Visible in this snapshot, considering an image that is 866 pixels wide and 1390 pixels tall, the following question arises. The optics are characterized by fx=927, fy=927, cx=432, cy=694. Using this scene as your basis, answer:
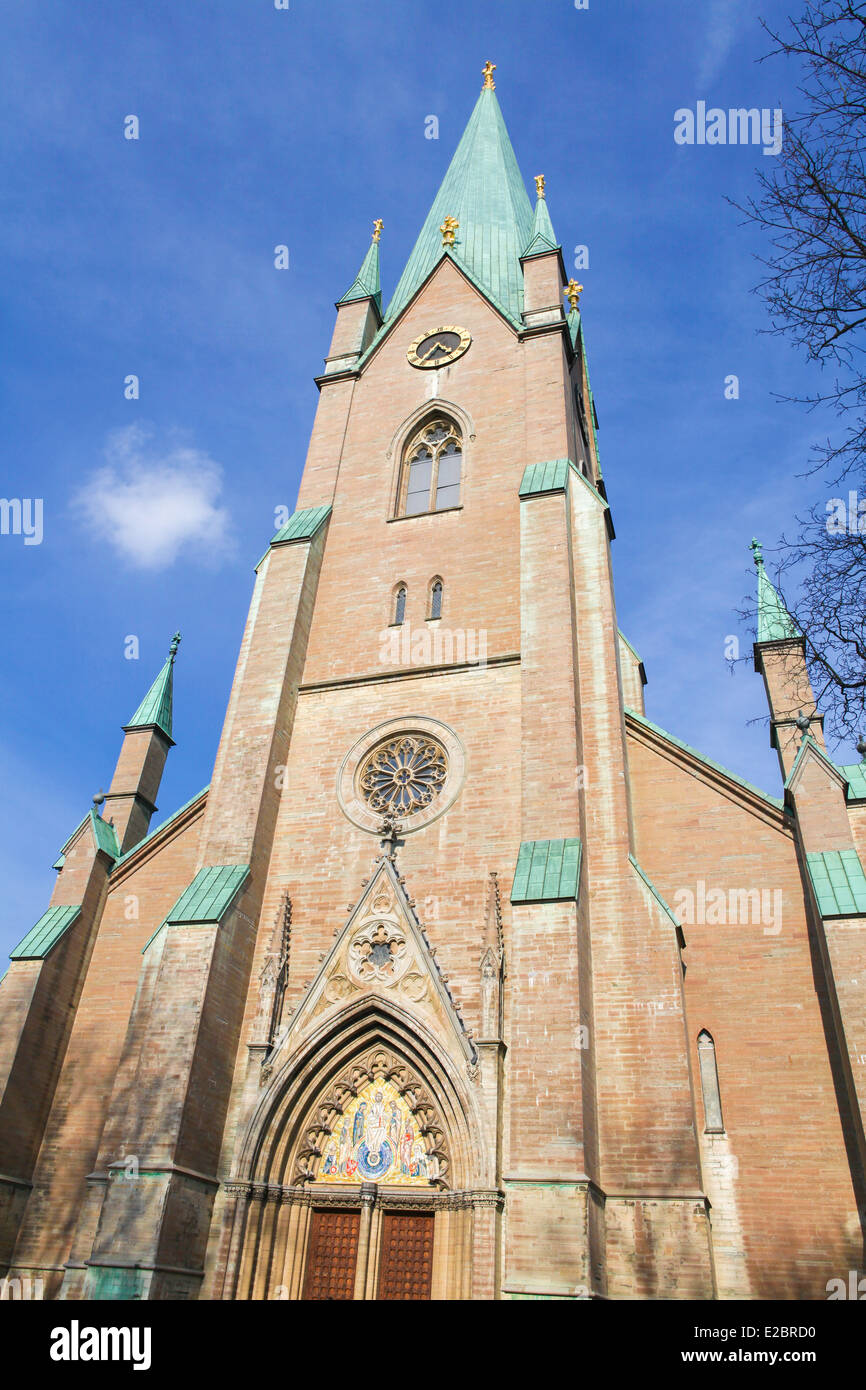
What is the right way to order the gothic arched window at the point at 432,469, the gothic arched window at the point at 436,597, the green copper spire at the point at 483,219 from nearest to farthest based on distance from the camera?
the gothic arched window at the point at 436,597 < the gothic arched window at the point at 432,469 < the green copper spire at the point at 483,219

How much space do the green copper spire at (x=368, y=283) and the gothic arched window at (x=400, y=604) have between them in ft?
33.6

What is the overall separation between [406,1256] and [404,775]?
6.74 m

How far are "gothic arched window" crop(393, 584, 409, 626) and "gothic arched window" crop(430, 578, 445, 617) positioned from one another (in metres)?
0.54

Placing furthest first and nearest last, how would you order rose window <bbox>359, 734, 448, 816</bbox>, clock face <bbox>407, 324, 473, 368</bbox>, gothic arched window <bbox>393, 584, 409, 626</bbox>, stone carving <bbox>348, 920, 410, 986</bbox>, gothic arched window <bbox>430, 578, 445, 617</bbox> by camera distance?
clock face <bbox>407, 324, 473, 368</bbox> → gothic arched window <bbox>393, 584, 409, 626</bbox> → gothic arched window <bbox>430, 578, 445, 617</bbox> → rose window <bbox>359, 734, 448, 816</bbox> → stone carving <bbox>348, 920, 410, 986</bbox>

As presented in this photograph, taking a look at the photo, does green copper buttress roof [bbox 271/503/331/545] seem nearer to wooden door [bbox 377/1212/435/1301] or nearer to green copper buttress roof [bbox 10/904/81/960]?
green copper buttress roof [bbox 10/904/81/960]

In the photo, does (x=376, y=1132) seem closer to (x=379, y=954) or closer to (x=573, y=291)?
(x=379, y=954)

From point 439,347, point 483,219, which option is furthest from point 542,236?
point 483,219

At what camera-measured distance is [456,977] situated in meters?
12.8

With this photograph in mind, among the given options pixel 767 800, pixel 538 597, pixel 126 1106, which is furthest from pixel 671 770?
pixel 126 1106

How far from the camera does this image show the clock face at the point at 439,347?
832 inches

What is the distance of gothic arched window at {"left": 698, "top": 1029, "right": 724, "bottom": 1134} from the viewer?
1212 cm

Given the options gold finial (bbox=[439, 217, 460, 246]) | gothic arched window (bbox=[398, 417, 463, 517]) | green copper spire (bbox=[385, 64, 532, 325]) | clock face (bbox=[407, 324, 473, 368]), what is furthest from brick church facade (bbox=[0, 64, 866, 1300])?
gold finial (bbox=[439, 217, 460, 246])

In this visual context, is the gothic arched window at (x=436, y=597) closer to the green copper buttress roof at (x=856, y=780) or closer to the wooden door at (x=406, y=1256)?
the green copper buttress roof at (x=856, y=780)

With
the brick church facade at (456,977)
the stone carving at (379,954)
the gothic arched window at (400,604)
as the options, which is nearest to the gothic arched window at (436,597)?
the brick church facade at (456,977)
